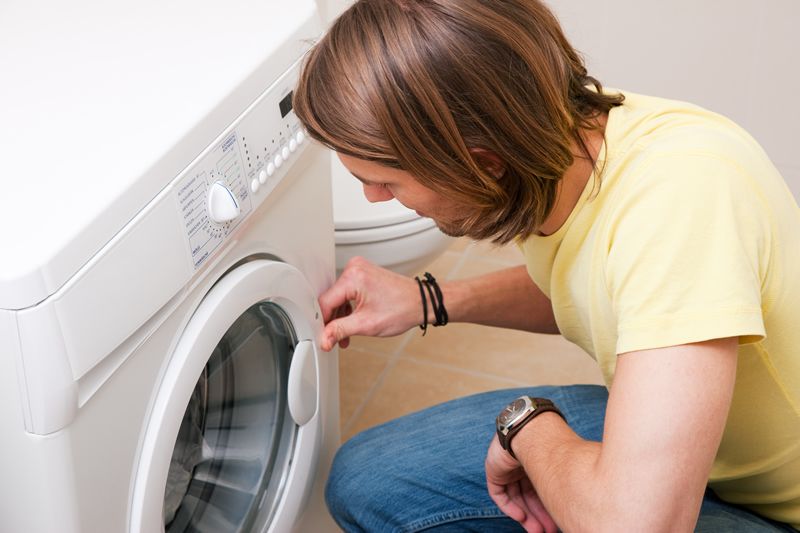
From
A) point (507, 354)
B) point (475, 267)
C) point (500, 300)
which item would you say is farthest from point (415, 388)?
point (500, 300)

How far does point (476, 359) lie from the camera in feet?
6.14

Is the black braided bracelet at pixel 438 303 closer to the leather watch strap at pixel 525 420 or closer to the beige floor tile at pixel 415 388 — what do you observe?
the leather watch strap at pixel 525 420

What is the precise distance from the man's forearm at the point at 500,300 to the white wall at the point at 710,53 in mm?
897

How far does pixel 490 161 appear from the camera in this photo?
79 centimetres

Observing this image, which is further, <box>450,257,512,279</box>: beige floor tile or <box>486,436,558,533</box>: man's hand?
<box>450,257,512,279</box>: beige floor tile

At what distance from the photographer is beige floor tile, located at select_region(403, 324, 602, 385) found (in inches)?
72.3

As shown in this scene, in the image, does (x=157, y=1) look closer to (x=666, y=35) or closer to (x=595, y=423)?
(x=595, y=423)

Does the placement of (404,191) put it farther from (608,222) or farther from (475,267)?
(475,267)

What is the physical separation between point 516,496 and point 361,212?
52 centimetres

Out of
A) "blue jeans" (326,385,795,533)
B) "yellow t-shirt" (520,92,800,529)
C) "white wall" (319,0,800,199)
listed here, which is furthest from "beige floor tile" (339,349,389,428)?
"yellow t-shirt" (520,92,800,529)

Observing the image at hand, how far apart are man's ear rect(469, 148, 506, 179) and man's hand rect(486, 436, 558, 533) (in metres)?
0.29

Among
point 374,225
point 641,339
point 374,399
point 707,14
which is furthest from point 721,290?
point 707,14

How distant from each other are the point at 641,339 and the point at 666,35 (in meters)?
1.39

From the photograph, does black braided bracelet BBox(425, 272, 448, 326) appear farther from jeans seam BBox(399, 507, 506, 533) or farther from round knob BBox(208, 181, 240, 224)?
round knob BBox(208, 181, 240, 224)
